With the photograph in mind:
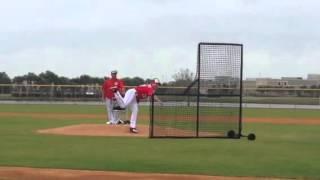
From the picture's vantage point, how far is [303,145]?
1836cm

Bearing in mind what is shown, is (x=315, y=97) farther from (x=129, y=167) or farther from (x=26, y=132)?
(x=129, y=167)

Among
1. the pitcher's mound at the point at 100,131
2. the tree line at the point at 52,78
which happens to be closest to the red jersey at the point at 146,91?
the pitcher's mound at the point at 100,131

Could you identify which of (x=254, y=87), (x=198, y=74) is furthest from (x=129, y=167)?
(x=254, y=87)

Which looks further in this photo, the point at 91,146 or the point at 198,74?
the point at 198,74

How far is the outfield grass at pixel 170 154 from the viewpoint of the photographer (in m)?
13.2

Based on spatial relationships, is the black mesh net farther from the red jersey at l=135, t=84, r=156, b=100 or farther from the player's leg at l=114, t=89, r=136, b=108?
the player's leg at l=114, t=89, r=136, b=108

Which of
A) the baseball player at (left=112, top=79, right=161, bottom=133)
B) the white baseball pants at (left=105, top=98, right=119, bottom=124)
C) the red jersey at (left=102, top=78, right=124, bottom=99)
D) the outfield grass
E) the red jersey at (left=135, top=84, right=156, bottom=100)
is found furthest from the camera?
the white baseball pants at (left=105, top=98, right=119, bottom=124)

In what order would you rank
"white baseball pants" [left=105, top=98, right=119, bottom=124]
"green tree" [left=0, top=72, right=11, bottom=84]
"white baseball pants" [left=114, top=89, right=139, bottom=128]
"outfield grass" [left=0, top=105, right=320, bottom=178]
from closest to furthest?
1. "outfield grass" [left=0, top=105, right=320, bottom=178]
2. "white baseball pants" [left=114, top=89, right=139, bottom=128]
3. "white baseball pants" [left=105, top=98, right=119, bottom=124]
4. "green tree" [left=0, top=72, right=11, bottom=84]

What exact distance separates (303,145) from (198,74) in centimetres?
376

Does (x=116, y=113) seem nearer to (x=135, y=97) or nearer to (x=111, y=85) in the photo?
(x=111, y=85)

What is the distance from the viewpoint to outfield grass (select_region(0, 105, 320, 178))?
520 inches

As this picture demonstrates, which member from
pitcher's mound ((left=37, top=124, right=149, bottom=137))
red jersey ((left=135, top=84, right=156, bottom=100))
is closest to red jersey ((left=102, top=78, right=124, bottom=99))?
pitcher's mound ((left=37, top=124, right=149, bottom=137))

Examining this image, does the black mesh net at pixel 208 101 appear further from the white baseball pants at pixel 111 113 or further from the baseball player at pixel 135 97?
the white baseball pants at pixel 111 113

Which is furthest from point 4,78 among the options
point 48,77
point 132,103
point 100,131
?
point 132,103
